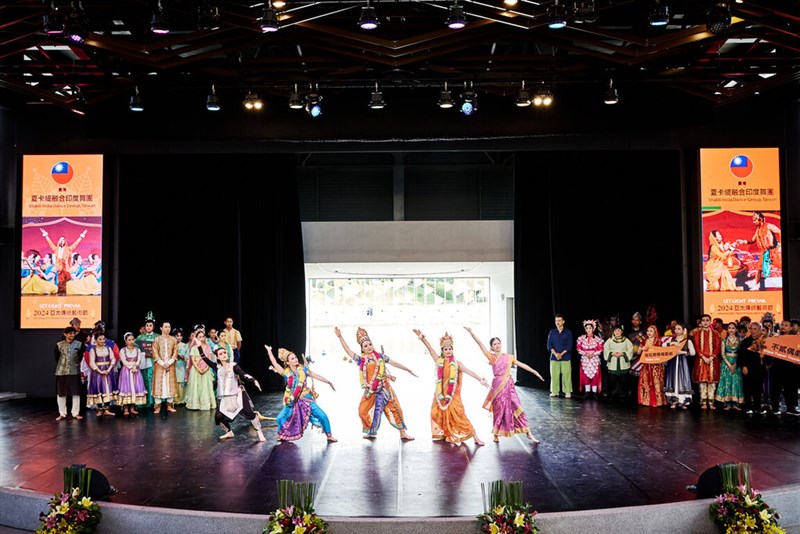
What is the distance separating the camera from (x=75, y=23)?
22.1ft

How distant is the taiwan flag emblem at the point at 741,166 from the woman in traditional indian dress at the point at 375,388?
6.85 metres

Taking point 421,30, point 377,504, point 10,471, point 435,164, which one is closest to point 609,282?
point 435,164

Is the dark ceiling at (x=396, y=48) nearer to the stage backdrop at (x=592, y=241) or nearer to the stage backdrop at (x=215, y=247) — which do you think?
the stage backdrop at (x=592, y=241)

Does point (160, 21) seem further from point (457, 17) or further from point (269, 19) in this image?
point (457, 17)

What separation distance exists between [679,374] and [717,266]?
234 cm

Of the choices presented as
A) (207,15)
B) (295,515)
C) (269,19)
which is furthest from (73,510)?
(207,15)

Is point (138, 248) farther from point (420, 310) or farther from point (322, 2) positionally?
point (420, 310)

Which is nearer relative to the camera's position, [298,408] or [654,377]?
[298,408]

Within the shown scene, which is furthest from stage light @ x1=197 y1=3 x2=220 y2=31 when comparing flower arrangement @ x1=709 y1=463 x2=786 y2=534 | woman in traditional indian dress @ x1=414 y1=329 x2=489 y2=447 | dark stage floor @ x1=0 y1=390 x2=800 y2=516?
flower arrangement @ x1=709 y1=463 x2=786 y2=534

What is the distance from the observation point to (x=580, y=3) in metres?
6.64

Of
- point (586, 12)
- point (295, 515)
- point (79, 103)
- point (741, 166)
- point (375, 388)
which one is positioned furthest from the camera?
point (741, 166)

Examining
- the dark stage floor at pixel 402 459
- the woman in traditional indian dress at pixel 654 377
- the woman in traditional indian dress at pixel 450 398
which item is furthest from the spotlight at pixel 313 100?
the woman in traditional indian dress at pixel 654 377

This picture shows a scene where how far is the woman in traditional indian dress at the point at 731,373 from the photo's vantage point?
988 centimetres

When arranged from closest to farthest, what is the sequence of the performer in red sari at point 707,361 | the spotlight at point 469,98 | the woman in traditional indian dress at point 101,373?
the spotlight at point 469,98, the woman in traditional indian dress at point 101,373, the performer in red sari at point 707,361
